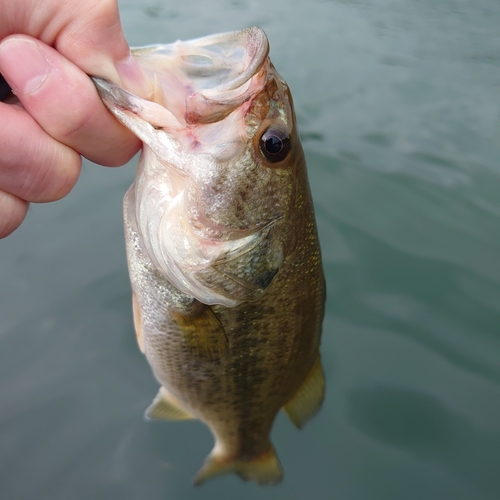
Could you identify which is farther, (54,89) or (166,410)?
(166,410)

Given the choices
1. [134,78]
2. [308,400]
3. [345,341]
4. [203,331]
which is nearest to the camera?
[134,78]

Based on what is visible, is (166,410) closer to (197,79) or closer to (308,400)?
(308,400)

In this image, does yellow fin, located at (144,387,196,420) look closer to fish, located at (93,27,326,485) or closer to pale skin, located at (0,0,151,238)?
fish, located at (93,27,326,485)

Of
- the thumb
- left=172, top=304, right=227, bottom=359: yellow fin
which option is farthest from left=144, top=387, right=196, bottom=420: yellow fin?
the thumb

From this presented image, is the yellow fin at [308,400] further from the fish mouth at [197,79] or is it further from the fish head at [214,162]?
the fish mouth at [197,79]

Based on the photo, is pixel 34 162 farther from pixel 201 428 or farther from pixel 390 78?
pixel 390 78

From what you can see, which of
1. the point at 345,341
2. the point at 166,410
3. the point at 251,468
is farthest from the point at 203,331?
the point at 345,341

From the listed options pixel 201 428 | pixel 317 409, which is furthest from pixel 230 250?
pixel 201 428
